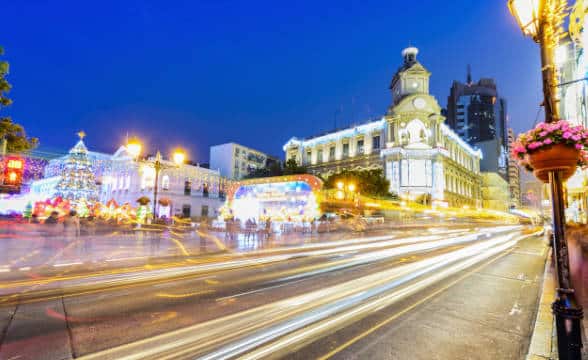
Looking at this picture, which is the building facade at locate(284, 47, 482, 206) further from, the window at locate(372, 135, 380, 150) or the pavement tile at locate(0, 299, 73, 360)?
the pavement tile at locate(0, 299, 73, 360)

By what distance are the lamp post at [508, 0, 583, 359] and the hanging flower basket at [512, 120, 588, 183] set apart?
15cm

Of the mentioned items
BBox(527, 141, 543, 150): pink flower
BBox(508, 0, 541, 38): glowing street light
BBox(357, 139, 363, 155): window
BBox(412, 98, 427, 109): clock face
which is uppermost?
BBox(412, 98, 427, 109): clock face

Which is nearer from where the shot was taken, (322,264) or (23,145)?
(322,264)

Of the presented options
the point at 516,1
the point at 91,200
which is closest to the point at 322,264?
the point at 516,1

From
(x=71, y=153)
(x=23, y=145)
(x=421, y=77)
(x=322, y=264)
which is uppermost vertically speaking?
(x=421, y=77)

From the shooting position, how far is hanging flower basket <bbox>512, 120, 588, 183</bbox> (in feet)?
13.0

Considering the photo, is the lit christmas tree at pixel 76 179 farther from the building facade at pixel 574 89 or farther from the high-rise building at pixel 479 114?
the high-rise building at pixel 479 114

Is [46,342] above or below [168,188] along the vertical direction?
below

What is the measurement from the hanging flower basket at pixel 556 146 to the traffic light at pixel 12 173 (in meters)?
26.0

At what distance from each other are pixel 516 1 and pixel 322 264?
10.1 metres

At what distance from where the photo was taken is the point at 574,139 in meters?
3.91

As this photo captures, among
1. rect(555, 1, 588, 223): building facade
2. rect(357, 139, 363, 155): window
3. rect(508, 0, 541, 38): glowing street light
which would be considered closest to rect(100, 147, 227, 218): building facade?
rect(357, 139, 363, 155): window

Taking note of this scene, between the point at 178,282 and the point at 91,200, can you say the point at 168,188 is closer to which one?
the point at 91,200

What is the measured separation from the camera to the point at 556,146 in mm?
4000
